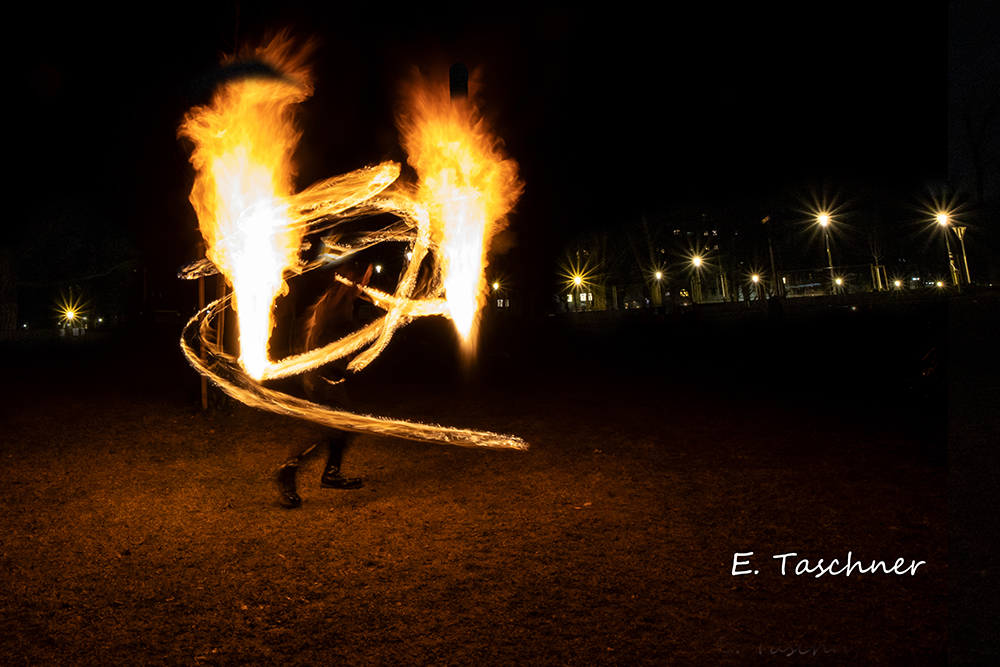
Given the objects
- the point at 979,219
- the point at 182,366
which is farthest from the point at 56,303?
the point at 979,219

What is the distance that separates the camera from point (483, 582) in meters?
4.27

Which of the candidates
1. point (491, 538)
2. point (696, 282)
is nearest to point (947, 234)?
point (696, 282)

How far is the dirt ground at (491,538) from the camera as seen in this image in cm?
352

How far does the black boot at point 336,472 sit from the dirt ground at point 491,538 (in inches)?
4.6

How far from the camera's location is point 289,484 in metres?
6.09

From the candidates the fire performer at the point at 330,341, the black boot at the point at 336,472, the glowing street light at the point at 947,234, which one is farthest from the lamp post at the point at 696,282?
the black boot at the point at 336,472

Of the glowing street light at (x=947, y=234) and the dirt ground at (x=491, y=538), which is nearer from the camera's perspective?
the dirt ground at (x=491, y=538)

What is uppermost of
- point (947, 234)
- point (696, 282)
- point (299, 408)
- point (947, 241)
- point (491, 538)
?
point (947, 234)

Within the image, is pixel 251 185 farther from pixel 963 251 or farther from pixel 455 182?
pixel 963 251

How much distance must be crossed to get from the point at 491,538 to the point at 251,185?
7.25m

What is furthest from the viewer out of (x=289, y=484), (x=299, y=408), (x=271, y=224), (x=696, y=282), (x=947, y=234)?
(x=696, y=282)

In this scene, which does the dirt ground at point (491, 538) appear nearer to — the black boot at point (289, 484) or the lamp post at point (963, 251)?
the black boot at point (289, 484)

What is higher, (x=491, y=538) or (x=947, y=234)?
(x=947, y=234)

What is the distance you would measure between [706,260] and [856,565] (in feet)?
227
